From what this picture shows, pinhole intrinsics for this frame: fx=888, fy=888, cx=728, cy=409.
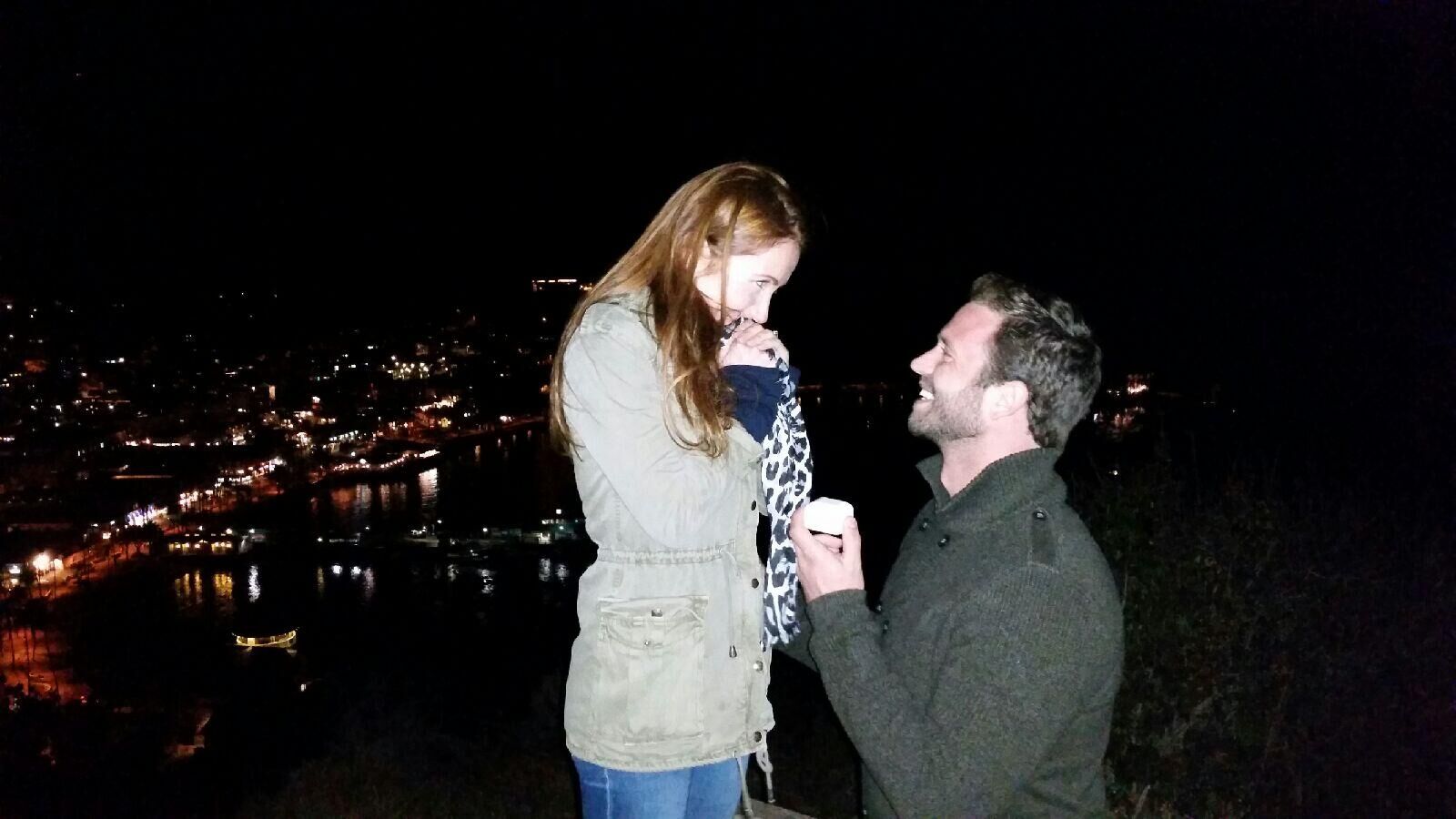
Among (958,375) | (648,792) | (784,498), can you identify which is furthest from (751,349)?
(648,792)

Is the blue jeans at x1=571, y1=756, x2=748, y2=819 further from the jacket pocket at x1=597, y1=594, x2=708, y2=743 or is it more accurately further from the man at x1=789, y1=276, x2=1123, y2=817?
the man at x1=789, y1=276, x2=1123, y2=817

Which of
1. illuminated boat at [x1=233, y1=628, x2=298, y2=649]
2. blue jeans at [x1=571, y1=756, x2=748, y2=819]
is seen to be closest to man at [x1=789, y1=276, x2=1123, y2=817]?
blue jeans at [x1=571, y1=756, x2=748, y2=819]

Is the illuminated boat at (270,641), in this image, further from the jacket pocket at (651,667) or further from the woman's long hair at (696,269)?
the woman's long hair at (696,269)

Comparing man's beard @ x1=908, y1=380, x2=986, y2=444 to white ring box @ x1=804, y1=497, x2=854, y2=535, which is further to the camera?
man's beard @ x1=908, y1=380, x2=986, y2=444

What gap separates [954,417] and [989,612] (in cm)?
51

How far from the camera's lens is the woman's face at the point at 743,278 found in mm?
1766

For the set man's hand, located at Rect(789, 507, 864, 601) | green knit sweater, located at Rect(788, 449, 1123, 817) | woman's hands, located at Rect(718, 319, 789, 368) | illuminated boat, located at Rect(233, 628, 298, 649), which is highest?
woman's hands, located at Rect(718, 319, 789, 368)

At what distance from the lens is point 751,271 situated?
1.78 meters

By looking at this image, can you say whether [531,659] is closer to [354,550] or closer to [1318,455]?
[354,550]

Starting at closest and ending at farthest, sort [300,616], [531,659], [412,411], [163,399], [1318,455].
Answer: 1. [1318,455]
2. [531,659]
3. [300,616]
4. [163,399]
5. [412,411]

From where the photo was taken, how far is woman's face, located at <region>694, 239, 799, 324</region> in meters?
1.77

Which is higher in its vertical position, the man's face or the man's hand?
the man's face

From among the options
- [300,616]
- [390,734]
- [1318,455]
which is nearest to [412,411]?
[300,616]

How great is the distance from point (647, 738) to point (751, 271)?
0.93 meters
